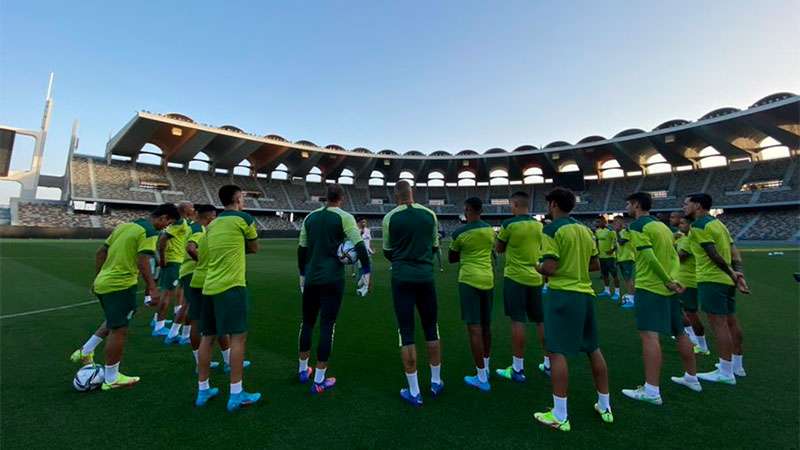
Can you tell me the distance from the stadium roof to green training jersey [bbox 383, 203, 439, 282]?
4400 cm

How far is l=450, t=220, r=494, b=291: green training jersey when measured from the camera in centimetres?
365

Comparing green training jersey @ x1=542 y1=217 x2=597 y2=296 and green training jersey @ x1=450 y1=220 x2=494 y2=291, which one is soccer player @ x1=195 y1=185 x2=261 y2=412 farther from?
green training jersey @ x1=542 y1=217 x2=597 y2=296

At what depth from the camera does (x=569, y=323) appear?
2775 millimetres

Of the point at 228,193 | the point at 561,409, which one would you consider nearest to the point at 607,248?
the point at 561,409

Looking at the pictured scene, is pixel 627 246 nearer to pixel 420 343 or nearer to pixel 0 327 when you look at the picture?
pixel 420 343

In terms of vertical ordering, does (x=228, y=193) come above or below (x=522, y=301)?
above

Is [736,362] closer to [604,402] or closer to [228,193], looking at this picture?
[604,402]

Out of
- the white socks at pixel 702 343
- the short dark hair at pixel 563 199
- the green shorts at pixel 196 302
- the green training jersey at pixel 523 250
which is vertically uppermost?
the short dark hair at pixel 563 199

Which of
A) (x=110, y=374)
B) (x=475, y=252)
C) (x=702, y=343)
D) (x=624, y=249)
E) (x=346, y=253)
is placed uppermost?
(x=346, y=253)

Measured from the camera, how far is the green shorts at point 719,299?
12.8 feet

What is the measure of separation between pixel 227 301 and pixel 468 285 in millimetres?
2479

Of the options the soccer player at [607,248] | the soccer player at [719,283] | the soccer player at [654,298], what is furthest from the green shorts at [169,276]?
the soccer player at [607,248]

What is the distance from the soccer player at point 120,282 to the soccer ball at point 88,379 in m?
0.06

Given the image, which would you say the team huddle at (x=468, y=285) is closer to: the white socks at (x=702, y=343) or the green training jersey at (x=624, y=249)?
the white socks at (x=702, y=343)
